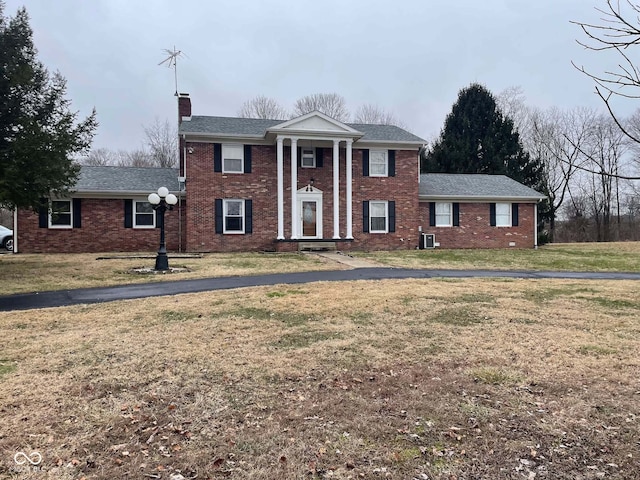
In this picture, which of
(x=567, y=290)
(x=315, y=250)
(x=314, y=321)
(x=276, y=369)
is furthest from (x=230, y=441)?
(x=315, y=250)

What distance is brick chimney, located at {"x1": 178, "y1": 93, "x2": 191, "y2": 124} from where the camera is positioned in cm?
2245

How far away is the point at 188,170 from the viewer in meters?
19.7

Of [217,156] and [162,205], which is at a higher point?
[217,156]

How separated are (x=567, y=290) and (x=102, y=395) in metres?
8.77

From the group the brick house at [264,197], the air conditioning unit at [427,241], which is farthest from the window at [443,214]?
the air conditioning unit at [427,241]

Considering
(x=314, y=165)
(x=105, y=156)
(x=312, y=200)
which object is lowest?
(x=312, y=200)

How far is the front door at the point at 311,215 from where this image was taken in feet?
68.9

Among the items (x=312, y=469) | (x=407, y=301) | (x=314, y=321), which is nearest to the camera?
(x=312, y=469)

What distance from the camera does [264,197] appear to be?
20.7 m

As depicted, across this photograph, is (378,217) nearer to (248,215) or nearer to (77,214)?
(248,215)

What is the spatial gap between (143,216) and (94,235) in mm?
2194

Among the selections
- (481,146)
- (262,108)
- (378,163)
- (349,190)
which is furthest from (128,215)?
(481,146)

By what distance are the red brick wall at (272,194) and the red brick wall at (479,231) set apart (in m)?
1.58

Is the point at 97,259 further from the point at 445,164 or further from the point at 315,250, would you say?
the point at 445,164
